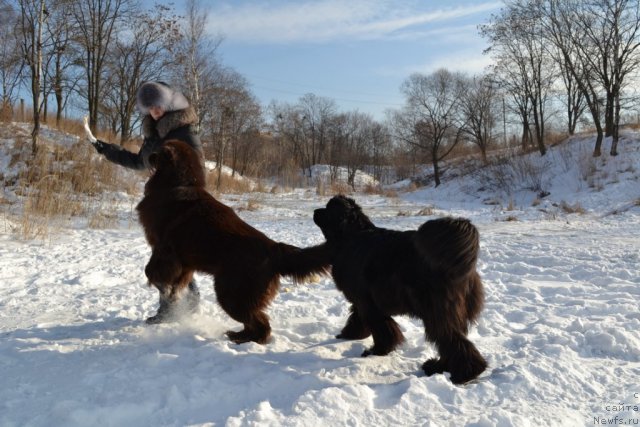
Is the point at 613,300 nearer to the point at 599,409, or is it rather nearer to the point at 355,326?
the point at 599,409

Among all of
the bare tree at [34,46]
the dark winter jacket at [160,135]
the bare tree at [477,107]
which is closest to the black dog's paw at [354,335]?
the dark winter jacket at [160,135]

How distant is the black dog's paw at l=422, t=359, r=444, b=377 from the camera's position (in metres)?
3.15

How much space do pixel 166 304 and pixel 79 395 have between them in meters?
1.34

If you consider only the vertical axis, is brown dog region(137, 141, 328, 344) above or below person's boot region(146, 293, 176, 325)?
above

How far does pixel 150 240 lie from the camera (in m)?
3.84

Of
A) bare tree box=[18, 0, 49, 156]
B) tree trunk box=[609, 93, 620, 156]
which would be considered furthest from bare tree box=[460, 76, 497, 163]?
bare tree box=[18, 0, 49, 156]

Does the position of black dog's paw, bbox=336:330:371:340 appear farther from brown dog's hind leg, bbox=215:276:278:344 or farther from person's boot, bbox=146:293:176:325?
person's boot, bbox=146:293:176:325

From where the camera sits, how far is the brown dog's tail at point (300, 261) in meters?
3.54

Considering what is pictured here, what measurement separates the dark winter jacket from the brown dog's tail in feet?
4.27

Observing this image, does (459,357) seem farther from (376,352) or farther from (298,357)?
(298,357)

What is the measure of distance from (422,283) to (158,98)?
276 cm

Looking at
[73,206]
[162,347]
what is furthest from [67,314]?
[73,206]

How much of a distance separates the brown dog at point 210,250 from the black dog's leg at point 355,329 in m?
0.50

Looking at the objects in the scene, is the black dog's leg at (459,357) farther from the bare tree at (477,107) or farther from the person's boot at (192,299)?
the bare tree at (477,107)
